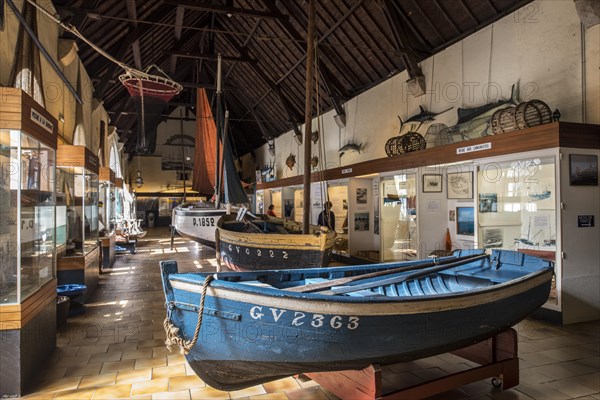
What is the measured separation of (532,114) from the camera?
17.2ft

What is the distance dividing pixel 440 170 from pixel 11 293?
22.1 feet

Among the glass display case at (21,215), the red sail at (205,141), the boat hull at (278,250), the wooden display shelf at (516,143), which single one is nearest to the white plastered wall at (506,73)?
the wooden display shelf at (516,143)

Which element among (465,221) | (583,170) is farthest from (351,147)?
(583,170)

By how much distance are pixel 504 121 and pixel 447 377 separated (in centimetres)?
399

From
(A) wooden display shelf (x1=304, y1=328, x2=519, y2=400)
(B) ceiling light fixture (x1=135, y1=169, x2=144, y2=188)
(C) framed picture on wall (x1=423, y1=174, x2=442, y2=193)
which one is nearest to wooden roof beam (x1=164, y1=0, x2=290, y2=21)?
(C) framed picture on wall (x1=423, y1=174, x2=442, y2=193)

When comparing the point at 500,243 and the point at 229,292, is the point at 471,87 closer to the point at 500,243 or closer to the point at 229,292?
the point at 500,243

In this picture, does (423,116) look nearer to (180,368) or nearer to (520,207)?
(520,207)

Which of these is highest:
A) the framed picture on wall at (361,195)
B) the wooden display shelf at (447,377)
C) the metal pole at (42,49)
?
the metal pole at (42,49)

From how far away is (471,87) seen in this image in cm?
740

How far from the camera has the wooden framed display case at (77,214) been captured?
605 centimetres

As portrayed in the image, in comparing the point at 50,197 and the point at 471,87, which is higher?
the point at 471,87

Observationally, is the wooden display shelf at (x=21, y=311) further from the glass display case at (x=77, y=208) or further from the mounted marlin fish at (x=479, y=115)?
the mounted marlin fish at (x=479, y=115)

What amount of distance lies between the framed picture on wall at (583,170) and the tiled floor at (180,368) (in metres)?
1.85

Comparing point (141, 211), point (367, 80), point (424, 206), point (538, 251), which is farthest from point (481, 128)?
point (141, 211)
